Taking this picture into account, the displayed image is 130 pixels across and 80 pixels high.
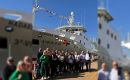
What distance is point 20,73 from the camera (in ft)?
36.6

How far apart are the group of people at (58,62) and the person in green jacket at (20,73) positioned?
7831mm

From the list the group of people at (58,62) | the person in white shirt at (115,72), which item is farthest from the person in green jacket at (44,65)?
the person in white shirt at (115,72)

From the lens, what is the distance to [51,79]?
20188 millimetres

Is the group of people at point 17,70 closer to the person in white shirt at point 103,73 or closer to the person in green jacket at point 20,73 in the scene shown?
the person in green jacket at point 20,73

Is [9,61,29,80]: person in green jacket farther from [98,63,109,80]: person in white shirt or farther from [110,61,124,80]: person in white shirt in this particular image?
[110,61,124,80]: person in white shirt

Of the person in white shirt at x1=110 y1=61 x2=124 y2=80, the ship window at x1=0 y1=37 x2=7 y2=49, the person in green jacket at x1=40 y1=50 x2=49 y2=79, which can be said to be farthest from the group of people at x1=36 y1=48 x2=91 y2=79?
the person in white shirt at x1=110 y1=61 x2=124 y2=80

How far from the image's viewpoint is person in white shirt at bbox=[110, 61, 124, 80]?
11.1 meters

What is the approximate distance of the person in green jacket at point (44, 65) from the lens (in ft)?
63.7

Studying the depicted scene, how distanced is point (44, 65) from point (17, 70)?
8.90 metres

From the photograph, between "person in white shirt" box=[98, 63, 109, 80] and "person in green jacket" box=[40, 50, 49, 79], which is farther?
"person in green jacket" box=[40, 50, 49, 79]

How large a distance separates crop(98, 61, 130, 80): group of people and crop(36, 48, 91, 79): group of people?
25.1 ft

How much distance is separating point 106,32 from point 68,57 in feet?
41.2

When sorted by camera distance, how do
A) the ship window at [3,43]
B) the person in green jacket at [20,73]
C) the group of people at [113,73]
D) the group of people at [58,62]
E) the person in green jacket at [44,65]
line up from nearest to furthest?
the person in green jacket at [20,73] → the group of people at [113,73] → the ship window at [3,43] → the person in green jacket at [44,65] → the group of people at [58,62]

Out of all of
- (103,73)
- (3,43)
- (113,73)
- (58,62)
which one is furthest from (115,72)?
(58,62)
